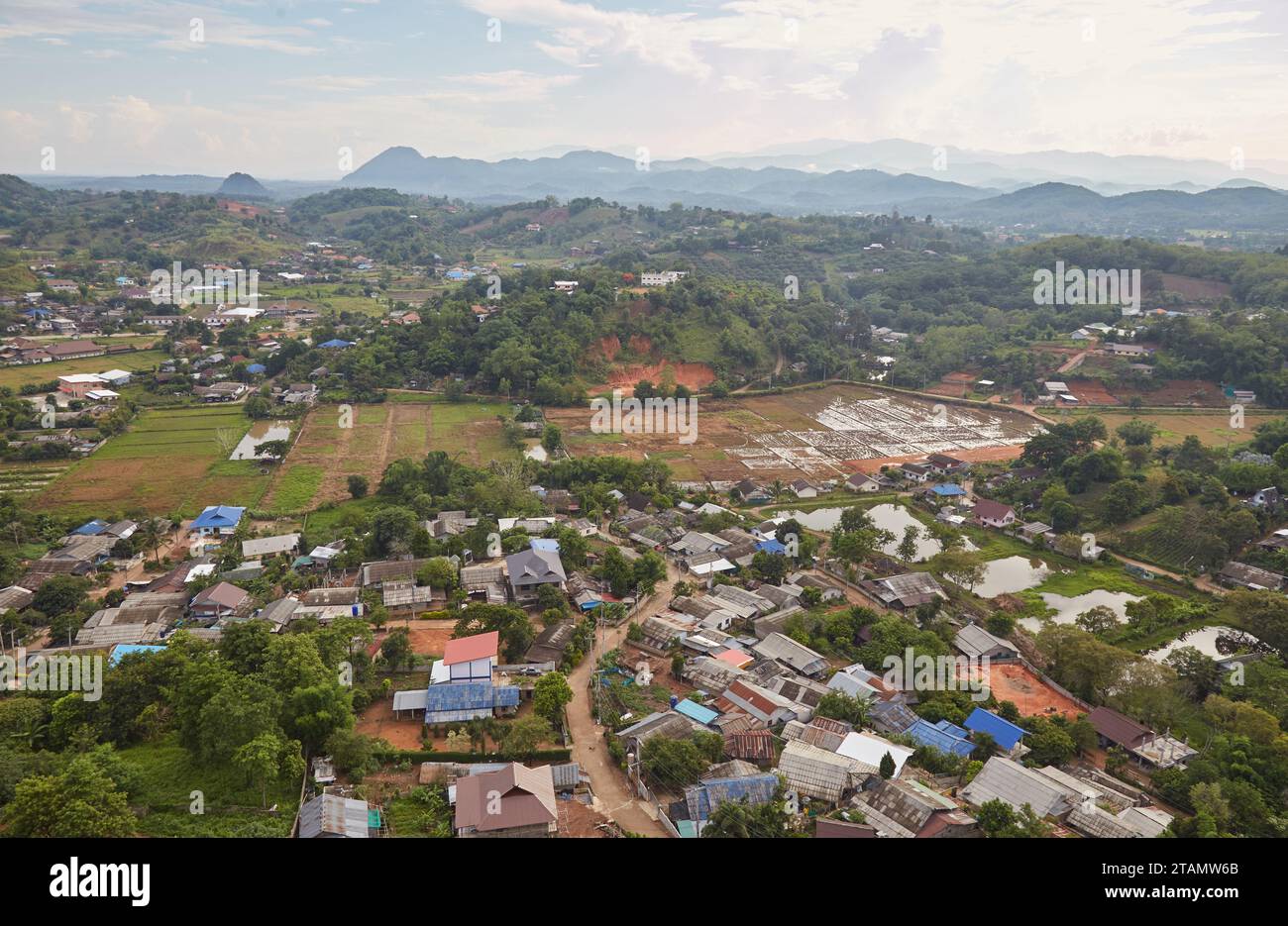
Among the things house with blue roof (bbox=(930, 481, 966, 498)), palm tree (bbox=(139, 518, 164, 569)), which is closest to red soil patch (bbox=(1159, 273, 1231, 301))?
house with blue roof (bbox=(930, 481, 966, 498))

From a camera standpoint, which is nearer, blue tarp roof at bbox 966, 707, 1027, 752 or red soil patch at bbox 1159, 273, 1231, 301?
blue tarp roof at bbox 966, 707, 1027, 752

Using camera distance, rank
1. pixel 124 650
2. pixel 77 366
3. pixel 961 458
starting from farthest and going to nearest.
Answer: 1. pixel 77 366
2. pixel 961 458
3. pixel 124 650

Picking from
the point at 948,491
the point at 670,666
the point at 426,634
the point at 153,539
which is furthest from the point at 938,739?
the point at 153,539

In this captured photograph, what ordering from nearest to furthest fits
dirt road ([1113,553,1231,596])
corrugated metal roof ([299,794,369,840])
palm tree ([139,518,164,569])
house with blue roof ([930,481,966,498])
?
corrugated metal roof ([299,794,369,840]) → dirt road ([1113,553,1231,596]) → palm tree ([139,518,164,569]) → house with blue roof ([930,481,966,498])

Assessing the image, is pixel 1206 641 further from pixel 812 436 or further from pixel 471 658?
pixel 812 436

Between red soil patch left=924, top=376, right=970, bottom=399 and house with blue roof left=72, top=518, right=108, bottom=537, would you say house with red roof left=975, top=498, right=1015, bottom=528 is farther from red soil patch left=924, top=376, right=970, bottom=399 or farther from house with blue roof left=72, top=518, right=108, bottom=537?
house with blue roof left=72, top=518, right=108, bottom=537
